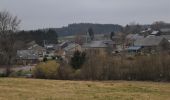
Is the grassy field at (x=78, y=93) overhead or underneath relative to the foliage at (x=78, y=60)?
overhead

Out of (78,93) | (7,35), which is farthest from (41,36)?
(78,93)

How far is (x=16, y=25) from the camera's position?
6247cm

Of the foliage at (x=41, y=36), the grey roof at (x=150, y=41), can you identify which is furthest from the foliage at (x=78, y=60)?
the foliage at (x=41, y=36)

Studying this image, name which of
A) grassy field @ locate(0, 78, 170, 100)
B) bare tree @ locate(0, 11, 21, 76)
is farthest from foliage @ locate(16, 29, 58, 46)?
grassy field @ locate(0, 78, 170, 100)

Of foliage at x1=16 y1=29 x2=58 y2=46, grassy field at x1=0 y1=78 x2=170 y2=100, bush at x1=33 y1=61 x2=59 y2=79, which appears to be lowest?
bush at x1=33 y1=61 x2=59 y2=79

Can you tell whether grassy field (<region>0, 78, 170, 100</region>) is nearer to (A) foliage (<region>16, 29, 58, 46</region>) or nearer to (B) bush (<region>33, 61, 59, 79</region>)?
(B) bush (<region>33, 61, 59, 79</region>)

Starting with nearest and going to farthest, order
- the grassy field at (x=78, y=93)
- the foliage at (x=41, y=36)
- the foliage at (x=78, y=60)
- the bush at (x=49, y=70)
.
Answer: the grassy field at (x=78, y=93) → the bush at (x=49, y=70) → the foliage at (x=78, y=60) → the foliage at (x=41, y=36)

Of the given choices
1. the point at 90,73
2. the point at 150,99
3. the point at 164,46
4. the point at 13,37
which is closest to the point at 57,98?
the point at 150,99

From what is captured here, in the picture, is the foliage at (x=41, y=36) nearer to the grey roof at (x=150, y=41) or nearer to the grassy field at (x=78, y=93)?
the grey roof at (x=150, y=41)

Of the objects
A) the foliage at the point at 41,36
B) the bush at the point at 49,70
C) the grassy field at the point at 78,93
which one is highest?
the foliage at the point at 41,36

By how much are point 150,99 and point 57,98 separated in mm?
4409

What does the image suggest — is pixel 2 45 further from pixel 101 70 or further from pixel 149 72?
pixel 149 72

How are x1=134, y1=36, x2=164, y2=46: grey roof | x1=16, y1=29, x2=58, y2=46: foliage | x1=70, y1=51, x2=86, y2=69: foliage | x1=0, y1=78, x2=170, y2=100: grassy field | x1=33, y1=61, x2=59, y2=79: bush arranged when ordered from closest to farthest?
x1=0, y1=78, x2=170, y2=100: grassy field, x1=33, y1=61, x2=59, y2=79: bush, x1=70, y1=51, x2=86, y2=69: foliage, x1=134, y1=36, x2=164, y2=46: grey roof, x1=16, y1=29, x2=58, y2=46: foliage

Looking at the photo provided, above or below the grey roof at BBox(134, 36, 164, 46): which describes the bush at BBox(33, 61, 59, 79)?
below
